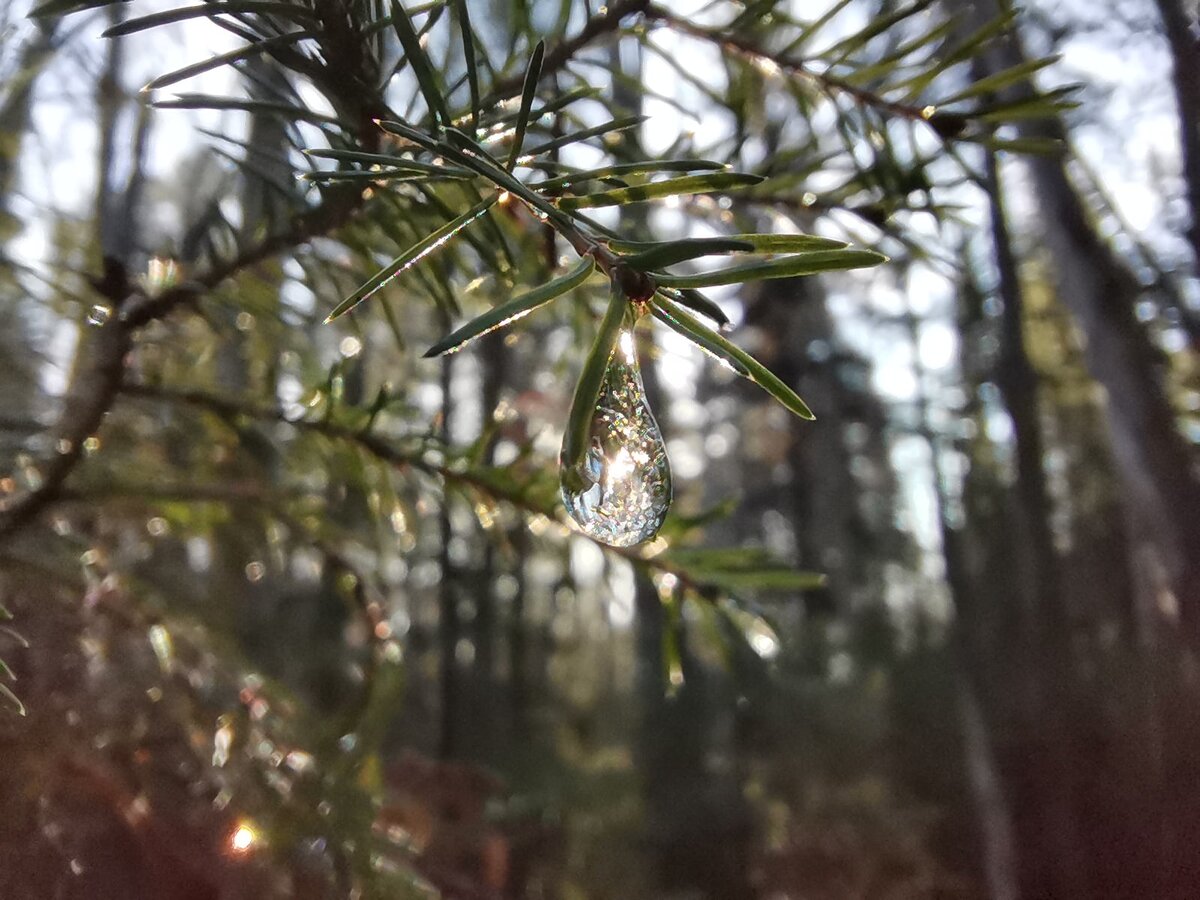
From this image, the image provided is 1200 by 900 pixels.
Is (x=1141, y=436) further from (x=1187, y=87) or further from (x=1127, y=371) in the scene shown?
(x=1187, y=87)

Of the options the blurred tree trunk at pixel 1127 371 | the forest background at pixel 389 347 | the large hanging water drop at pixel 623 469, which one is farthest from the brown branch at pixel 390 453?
the blurred tree trunk at pixel 1127 371

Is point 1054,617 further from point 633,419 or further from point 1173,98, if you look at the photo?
point 633,419

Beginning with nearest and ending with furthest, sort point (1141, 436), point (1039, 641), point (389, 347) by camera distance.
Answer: point (1141, 436) < point (389, 347) < point (1039, 641)

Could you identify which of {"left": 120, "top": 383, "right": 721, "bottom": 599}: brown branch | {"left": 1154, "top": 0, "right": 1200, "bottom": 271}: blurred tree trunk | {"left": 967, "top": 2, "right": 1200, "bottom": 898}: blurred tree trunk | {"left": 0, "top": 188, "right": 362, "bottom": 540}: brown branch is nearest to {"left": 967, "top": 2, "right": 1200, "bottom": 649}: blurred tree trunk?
{"left": 967, "top": 2, "right": 1200, "bottom": 898}: blurred tree trunk

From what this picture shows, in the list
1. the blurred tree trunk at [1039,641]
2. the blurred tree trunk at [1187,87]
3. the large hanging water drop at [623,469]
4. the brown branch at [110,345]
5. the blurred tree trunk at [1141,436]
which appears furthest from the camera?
the blurred tree trunk at [1039,641]

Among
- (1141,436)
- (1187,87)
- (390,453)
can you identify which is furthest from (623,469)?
(1141,436)

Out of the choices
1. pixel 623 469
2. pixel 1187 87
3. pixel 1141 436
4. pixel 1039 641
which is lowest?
pixel 1039 641

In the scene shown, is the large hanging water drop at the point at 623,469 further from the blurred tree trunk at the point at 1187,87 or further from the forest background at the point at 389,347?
the blurred tree trunk at the point at 1187,87

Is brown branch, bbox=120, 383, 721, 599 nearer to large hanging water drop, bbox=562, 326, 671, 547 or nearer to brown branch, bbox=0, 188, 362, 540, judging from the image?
brown branch, bbox=0, 188, 362, 540

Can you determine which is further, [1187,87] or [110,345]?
[1187,87]

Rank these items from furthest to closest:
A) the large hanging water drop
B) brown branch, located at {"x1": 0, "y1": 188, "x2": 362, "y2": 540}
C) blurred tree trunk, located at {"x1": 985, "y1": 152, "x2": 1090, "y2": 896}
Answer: blurred tree trunk, located at {"x1": 985, "y1": 152, "x2": 1090, "y2": 896}, brown branch, located at {"x1": 0, "y1": 188, "x2": 362, "y2": 540}, the large hanging water drop
